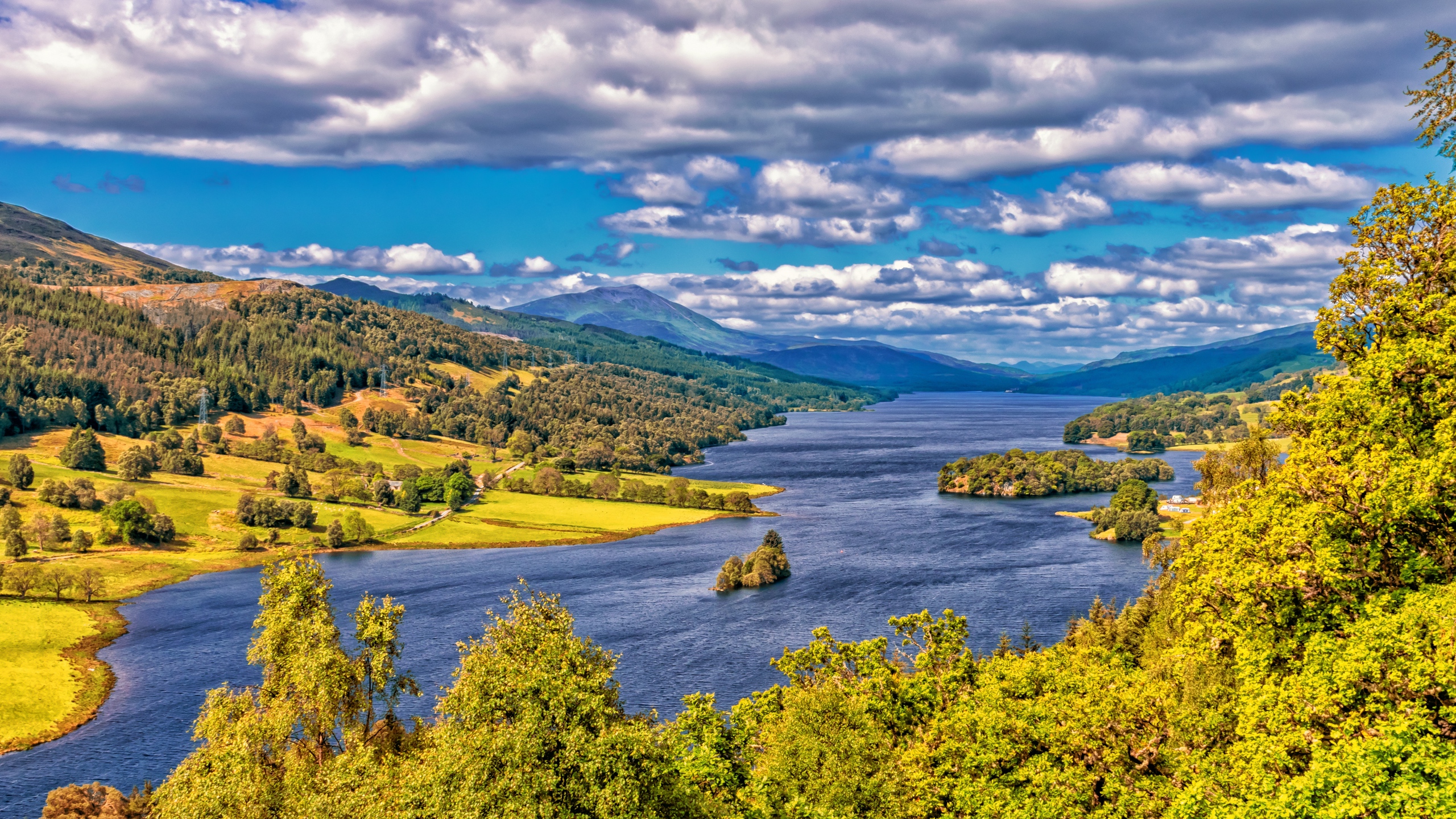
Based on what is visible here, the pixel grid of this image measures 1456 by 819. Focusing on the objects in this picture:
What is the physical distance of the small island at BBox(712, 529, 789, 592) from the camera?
136m

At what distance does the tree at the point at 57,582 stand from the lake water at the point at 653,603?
443 inches

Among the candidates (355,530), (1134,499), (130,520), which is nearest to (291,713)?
(355,530)

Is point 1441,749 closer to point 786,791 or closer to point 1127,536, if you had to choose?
point 786,791

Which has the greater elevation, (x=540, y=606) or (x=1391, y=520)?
(x=1391, y=520)

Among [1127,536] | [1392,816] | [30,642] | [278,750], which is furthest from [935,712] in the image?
[1127,536]

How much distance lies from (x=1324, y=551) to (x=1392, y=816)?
910 centimetres

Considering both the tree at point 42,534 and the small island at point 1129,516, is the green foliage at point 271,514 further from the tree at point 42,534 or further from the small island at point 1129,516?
the small island at point 1129,516

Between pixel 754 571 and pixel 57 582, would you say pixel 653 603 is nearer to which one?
pixel 754 571

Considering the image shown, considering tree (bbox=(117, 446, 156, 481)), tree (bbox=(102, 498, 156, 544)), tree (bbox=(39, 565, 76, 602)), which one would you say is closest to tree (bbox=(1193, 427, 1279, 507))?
tree (bbox=(39, 565, 76, 602))

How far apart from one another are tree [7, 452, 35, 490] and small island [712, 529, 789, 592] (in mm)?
142041

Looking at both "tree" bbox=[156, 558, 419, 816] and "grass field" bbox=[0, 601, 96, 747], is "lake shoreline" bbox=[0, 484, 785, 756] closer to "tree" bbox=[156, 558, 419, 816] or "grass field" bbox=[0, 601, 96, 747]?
"grass field" bbox=[0, 601, 96, 747]

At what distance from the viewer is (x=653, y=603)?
127625 millimetres

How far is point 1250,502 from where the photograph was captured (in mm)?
33688

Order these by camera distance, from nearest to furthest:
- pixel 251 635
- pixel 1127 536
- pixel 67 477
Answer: pixel 251 635, pixel 1127 536, pixel 67 477
